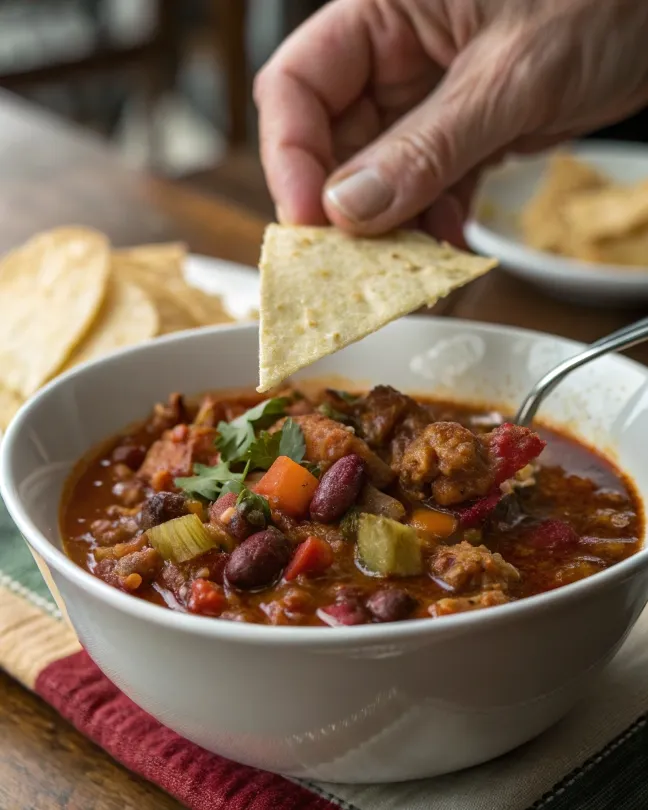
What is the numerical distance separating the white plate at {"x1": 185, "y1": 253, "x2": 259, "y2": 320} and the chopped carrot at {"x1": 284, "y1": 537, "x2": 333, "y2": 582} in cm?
223

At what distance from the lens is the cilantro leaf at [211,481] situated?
272 cm

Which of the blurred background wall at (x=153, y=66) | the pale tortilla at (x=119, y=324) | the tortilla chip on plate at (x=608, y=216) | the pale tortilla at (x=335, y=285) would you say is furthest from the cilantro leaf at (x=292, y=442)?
the blurred background wall at (x=153, y=66)

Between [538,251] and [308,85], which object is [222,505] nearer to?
[308,85]

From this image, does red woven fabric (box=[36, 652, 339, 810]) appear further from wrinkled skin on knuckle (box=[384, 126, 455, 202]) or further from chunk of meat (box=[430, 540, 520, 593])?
wrinkled skin on knuckle (box=[384, 126, 455, 202])

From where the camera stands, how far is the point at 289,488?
2654 millimetres

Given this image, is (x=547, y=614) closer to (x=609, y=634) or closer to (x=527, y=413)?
(x=609, y=634)

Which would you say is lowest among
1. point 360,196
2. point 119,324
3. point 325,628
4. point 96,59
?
point 96,59

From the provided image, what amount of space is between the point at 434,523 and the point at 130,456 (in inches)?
38.2

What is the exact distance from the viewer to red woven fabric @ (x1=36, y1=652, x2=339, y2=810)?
234cm

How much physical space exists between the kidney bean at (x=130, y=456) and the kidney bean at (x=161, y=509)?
425mm

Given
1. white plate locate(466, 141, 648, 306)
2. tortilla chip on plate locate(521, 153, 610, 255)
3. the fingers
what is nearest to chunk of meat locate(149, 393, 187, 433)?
the fingers

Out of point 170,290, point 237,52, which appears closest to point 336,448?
point 170,290

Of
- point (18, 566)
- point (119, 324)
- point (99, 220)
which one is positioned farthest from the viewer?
point (99, 220)

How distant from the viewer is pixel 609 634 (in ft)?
7.35
